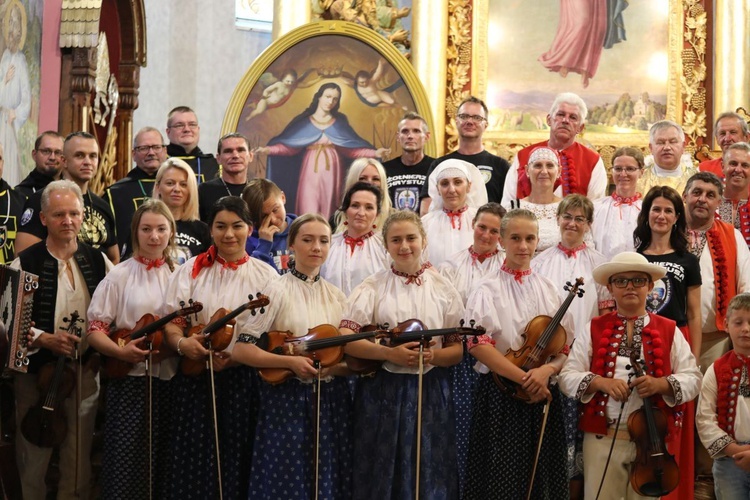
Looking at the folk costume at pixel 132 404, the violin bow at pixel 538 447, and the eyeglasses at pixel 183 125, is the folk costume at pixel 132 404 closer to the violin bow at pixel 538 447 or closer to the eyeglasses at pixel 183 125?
the violin bow at pixel 538 447

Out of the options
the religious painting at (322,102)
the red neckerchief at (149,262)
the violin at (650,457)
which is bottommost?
the violin at (650,457)

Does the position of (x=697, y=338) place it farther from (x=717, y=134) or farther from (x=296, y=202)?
(x=296, y=202)

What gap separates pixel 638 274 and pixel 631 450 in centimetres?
74

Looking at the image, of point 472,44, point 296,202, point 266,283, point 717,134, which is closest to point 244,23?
point 472,44

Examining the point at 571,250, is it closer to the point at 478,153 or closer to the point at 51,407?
the point at 478,153

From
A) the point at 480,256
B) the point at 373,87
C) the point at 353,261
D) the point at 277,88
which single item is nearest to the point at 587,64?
the point at 373,87

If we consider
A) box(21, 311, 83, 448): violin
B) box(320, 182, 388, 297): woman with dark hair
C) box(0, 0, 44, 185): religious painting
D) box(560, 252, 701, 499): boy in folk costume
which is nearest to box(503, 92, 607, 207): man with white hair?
box(320, 182, 388, 297): woman with dark hair

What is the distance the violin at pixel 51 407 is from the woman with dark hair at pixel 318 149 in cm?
315

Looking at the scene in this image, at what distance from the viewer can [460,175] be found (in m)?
6.14

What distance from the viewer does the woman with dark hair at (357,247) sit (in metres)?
5.72

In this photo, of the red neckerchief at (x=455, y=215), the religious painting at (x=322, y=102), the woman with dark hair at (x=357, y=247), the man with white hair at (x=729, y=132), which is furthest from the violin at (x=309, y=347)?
the religious painting at (x=322, y=102)

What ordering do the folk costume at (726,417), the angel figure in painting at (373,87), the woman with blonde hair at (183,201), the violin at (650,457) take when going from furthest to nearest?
the angel figure in painting at (373,87)
the woman with blonde hair at (183,201)
the folk costume at (726,417)
the violin at (650,457)

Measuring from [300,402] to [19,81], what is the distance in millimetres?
4024

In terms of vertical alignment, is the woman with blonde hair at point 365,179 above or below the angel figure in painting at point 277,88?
below
